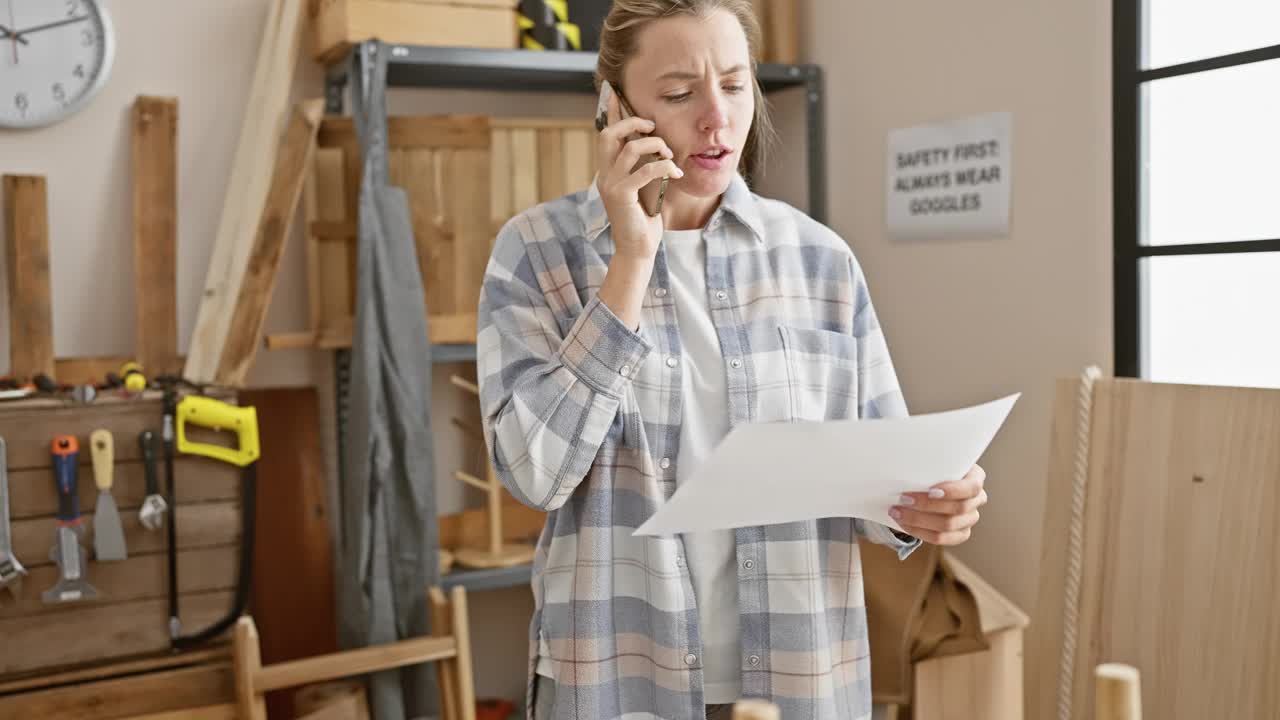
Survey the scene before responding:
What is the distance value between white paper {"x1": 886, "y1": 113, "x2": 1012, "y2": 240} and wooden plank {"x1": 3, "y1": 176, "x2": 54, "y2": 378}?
186 cm

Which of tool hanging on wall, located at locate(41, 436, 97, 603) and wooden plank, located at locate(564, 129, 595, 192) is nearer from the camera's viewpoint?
tool hanging on wall, located at locate(41, 436, 97, 603)

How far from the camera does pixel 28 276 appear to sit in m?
2.62

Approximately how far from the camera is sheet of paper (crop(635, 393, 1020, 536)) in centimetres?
97

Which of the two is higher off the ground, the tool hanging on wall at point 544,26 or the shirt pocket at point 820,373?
the tool hanging on wall at point 544,26

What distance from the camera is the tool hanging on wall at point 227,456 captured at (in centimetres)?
239

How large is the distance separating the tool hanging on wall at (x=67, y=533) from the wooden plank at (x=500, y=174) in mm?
1039

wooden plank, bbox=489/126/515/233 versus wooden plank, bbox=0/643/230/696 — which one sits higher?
wooden plank, bbox=489/126/515/233

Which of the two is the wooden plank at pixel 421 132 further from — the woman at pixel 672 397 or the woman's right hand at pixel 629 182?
the woman's right hand at pixel 629 182

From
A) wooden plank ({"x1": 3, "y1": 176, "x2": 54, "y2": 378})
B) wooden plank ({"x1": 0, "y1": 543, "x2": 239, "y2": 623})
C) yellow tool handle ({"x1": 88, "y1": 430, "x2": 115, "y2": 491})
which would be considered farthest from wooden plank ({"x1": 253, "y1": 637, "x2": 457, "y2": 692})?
wooden plank ({"x1": 3, "y1": 176, "x2": 54, "y2": 378})

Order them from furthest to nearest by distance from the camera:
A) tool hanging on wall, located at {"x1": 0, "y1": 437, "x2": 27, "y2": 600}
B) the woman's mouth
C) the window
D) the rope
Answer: tool hanging on wall, located at {"x1": 0, "y1": 437, "x2": 27, "y2": 600}
the window
the rope
the woman's mouth

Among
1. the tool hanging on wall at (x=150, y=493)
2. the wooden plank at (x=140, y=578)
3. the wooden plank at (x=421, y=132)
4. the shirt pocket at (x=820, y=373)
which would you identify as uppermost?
the wooden plank at (x=421, y=132)

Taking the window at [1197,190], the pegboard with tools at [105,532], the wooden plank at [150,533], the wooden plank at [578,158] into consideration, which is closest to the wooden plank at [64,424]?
the pegboard with tools at [105,532]

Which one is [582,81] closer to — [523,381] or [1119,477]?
[1119,477]

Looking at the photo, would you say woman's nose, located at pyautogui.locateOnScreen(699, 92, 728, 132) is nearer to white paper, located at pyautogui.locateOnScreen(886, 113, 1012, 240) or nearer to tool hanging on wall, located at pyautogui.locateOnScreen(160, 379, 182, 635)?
white paper, located at pyautogui.locateOnScreen(886, 113, 1012, 240)
